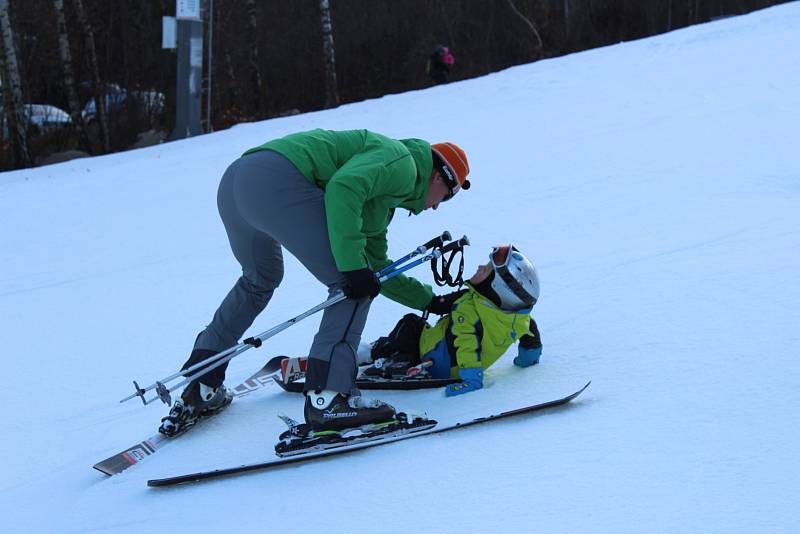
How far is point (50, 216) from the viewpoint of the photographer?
8742 millimetres

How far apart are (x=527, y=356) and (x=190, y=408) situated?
1607 mm

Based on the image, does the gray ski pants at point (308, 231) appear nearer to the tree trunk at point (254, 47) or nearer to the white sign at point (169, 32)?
the white sign at point (169, 32)

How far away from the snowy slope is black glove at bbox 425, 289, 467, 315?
38 centimetres

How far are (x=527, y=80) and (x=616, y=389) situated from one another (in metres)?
9.52

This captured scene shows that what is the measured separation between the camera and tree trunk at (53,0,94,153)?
16.1m

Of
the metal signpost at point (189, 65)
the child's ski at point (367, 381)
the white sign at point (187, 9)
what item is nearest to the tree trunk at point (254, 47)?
the metal signpost at point (189, 65)

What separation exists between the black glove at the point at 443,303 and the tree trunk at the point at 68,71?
14.3 m

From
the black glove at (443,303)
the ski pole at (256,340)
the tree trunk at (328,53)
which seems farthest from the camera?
the tree trunk at (328,53)

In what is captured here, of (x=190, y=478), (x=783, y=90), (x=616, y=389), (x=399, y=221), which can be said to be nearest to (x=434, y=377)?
(x=616, y=389)

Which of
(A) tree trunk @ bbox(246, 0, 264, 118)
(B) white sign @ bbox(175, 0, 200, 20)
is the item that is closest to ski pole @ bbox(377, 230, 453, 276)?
(B) white sign @ bbox(175, 0, 200, 20)

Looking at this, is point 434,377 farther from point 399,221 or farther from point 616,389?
point 399,221

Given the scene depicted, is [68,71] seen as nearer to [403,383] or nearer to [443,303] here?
[443,303]

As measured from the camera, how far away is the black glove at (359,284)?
3217mm

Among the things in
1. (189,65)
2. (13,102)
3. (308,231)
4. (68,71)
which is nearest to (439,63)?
(189,65)
